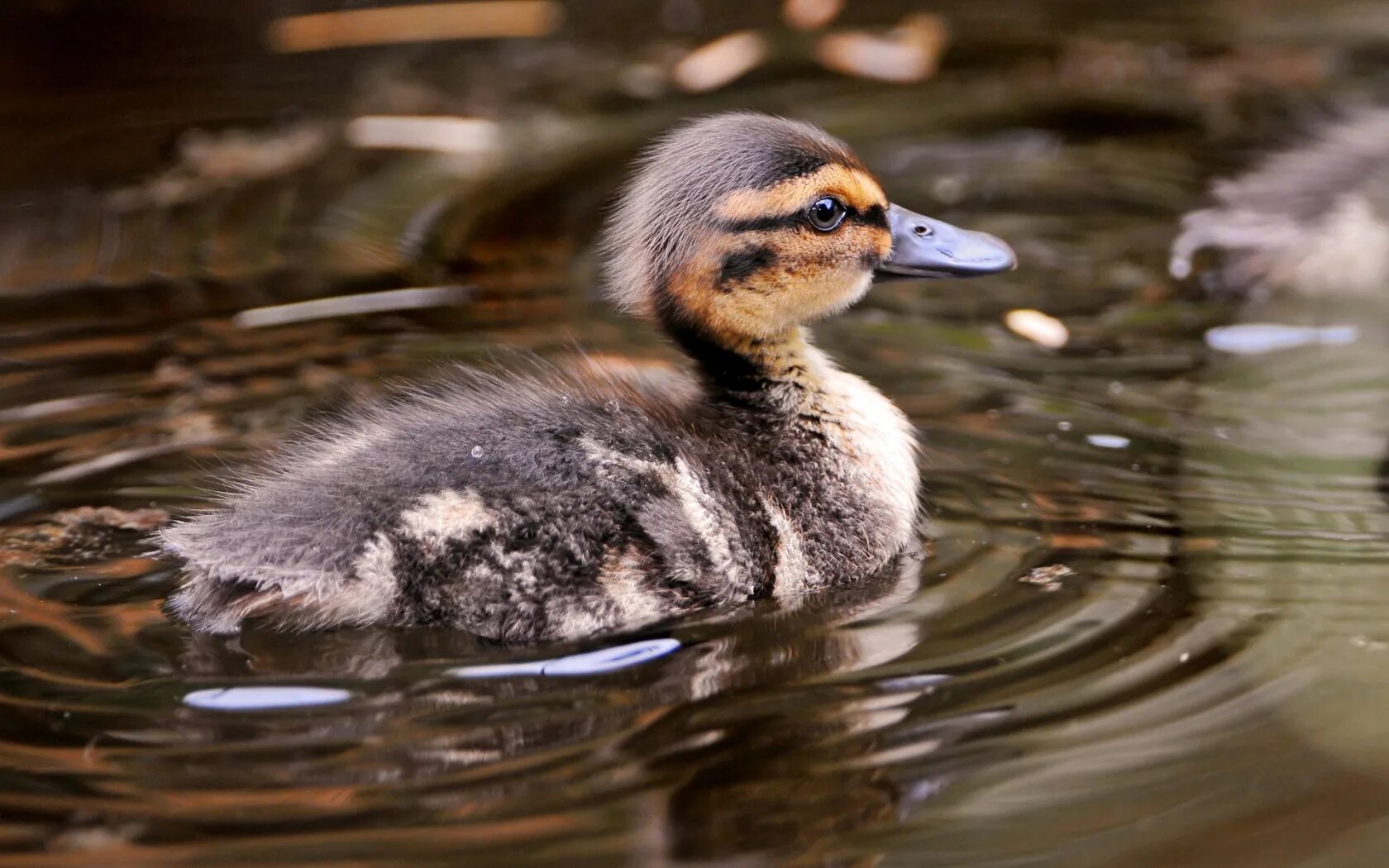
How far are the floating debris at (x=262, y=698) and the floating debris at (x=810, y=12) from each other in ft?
14.4

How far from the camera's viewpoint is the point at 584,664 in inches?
97.3

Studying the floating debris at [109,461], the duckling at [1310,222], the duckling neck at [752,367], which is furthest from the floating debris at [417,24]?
the duckling neck at [752,367]

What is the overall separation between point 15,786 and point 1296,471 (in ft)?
7.34

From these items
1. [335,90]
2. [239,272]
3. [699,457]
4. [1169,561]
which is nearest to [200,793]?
[699,457]

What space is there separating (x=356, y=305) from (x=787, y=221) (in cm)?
164

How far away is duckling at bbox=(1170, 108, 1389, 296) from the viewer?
4.34 metres

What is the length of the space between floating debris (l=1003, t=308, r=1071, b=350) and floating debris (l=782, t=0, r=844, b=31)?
2.46 m

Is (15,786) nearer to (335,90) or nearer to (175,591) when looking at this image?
(175,591)

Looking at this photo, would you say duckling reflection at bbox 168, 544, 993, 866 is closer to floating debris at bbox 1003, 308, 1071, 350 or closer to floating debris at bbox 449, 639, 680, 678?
floating debris at bbox 449, 639, 680, 678

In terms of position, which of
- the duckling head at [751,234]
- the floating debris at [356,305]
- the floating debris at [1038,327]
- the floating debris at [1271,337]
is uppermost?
the duckling head at [751,234]

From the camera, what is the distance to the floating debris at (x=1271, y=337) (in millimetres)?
3916

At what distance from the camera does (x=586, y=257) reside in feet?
15.1

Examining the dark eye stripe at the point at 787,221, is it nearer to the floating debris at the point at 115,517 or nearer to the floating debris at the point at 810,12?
the floating debris at the point at 115,517

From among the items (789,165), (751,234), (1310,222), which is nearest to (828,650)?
(751,234)
